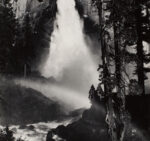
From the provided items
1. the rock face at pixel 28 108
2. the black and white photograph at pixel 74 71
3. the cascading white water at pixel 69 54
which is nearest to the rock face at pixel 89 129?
the black and white photograph at pixel 74 71

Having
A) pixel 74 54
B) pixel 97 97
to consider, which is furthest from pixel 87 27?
pixel 97 97

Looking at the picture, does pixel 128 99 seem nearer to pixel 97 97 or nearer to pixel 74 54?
pixel 97 97

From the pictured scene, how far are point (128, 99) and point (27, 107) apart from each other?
69.8 ft

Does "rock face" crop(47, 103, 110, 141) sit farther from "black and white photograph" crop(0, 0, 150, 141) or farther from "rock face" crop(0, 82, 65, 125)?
"rock face" crop(0, 82, 65, 125)

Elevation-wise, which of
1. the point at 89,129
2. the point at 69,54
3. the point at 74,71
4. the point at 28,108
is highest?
the point at 69,54

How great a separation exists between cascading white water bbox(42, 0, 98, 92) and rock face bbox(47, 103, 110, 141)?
95.3ft

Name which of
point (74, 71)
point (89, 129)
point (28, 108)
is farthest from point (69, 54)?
point (89, 129)

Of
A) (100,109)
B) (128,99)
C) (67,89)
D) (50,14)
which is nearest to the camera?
(128,99)

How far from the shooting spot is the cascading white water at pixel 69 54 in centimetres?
5828

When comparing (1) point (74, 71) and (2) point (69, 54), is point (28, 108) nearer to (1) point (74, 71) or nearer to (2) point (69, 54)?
(1) point (74, 71)

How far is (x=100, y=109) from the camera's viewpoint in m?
25.7

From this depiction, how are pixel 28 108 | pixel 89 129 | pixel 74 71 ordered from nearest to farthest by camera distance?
pixel 89 129, pixel 28 108, pixel 74 71

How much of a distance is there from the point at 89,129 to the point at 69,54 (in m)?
37.8

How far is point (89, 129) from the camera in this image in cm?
2553
